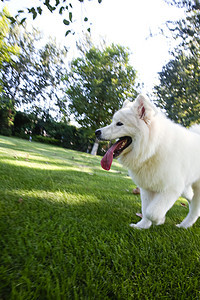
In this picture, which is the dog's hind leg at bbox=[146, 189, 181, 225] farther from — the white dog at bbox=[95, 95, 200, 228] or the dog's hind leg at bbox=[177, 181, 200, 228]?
the dog's hind leg at bbox=[177, 181, 200, 228]

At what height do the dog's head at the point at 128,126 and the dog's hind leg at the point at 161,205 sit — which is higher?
the dog's head at the point at 128,126

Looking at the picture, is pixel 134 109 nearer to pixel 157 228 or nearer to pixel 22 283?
pixel 157 228

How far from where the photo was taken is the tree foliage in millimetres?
19422

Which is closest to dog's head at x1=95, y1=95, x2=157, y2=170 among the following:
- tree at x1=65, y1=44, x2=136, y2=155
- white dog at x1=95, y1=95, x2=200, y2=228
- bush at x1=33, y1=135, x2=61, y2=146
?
white dog at x1=95, y1=95, x2=200, y2=228

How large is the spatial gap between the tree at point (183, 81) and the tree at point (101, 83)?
47.5ft

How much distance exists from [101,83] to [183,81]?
1628cm

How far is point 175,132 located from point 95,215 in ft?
5.44

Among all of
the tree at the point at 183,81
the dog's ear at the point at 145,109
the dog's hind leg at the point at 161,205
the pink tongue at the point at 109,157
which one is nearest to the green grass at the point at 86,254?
the dog's hind leg at the point at 161,205

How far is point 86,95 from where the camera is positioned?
2031cm

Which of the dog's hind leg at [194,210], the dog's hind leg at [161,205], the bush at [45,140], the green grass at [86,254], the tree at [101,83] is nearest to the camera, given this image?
the green grass at [86,254]

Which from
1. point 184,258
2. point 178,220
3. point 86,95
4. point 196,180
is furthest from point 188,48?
point 86,95

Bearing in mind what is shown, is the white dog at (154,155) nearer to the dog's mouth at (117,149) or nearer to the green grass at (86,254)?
the dog's mouth at (117,149)

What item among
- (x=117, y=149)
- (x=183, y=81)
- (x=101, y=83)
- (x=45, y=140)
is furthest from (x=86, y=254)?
(x=45, y=140)

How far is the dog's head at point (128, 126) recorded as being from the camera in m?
2.29
